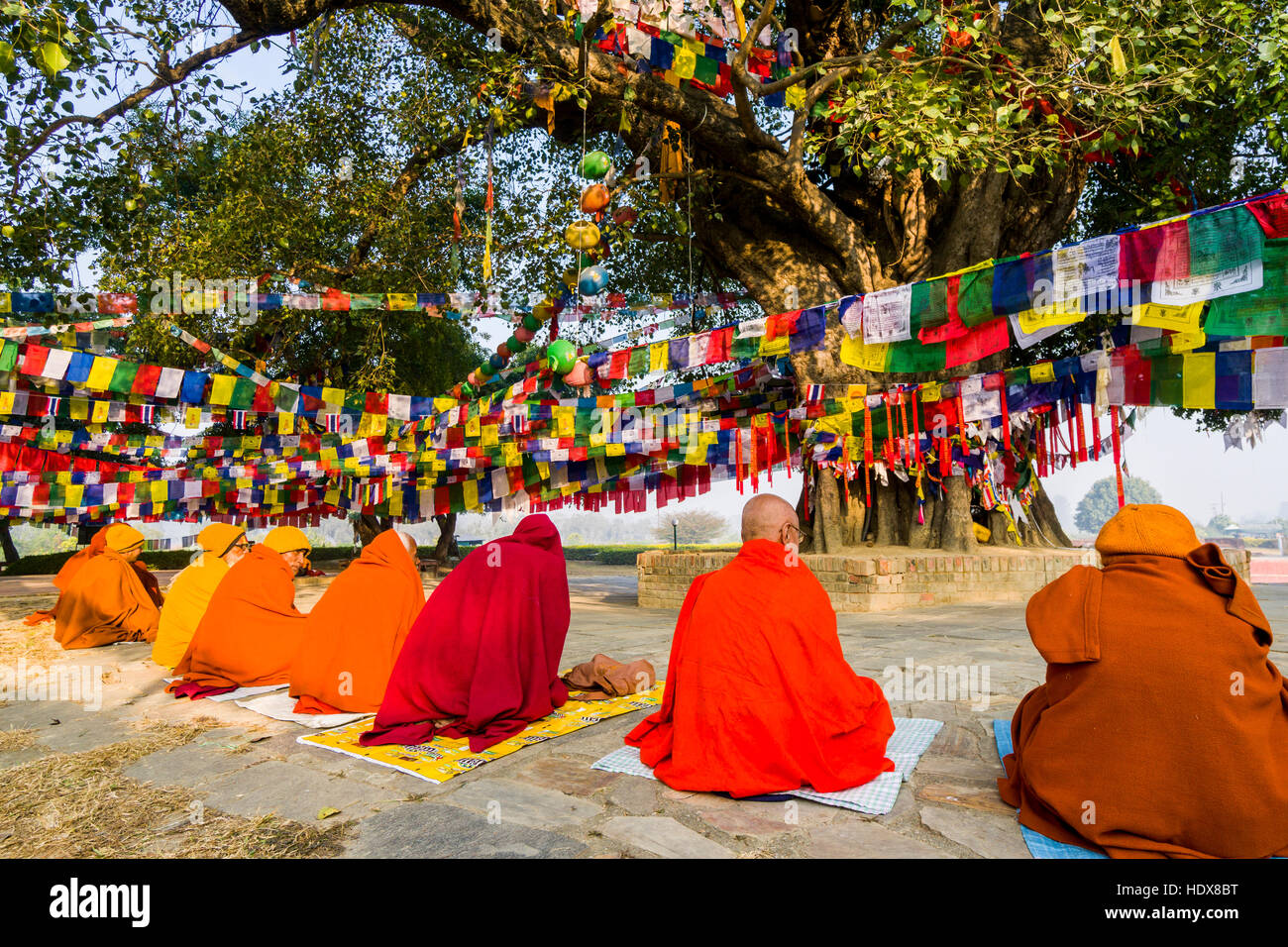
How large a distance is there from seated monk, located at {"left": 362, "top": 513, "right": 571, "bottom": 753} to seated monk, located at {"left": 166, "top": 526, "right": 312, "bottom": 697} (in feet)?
5.85

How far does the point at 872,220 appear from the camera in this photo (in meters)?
12.3

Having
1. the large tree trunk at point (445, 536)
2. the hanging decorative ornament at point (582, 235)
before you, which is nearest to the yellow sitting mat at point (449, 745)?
the hanging decorative ornament at point (582, 235)

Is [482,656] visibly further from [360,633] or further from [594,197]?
[594,197]

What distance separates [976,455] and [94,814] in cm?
1111

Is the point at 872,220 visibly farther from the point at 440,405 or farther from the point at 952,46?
the point at 440,405

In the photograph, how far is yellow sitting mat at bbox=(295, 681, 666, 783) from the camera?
370cm

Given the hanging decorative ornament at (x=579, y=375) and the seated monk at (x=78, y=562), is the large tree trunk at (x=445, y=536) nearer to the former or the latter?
the seated monk at (x=78, y=562)

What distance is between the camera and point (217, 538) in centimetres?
701

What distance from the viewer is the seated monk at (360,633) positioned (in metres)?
4.82

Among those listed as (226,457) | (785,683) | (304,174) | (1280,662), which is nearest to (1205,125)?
(1280,662)

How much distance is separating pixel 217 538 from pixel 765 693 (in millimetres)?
5811

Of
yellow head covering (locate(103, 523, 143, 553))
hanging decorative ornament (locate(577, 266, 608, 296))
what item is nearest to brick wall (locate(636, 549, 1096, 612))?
hanging decorative ornament (locate(577, 266, 608, 296))

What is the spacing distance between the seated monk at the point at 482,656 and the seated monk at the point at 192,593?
9.50ft

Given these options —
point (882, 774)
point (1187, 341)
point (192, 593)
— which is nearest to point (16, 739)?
point (192, 593)
